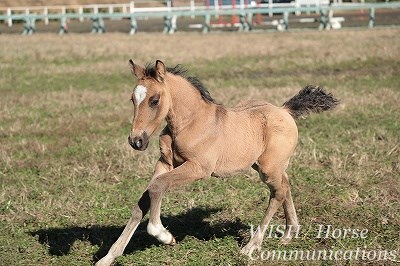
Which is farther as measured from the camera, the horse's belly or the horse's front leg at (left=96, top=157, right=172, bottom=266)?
the horse's belly

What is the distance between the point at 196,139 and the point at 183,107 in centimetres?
33

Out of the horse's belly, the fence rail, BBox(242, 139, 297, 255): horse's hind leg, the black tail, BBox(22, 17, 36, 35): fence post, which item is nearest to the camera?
the horse's belly

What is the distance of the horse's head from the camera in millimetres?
5848

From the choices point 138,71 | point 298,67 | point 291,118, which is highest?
point 138,71

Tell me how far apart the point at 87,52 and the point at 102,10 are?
27125 millimetres

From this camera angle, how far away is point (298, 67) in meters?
22.4

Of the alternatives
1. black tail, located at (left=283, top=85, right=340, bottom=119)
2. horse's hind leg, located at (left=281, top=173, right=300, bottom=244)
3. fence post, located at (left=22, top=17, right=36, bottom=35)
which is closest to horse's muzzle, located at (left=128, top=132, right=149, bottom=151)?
horse's hind leg, located at (left=281, top=173, right=300, bottom=244)

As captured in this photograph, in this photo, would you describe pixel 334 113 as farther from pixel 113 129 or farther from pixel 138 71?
pixel 138 71

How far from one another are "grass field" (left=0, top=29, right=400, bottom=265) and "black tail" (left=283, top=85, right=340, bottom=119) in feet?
3.99

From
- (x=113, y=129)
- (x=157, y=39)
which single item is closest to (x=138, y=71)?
(x=113, y=129)

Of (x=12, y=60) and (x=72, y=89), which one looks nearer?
(x=72, y=89)

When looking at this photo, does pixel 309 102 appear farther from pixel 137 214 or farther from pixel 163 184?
pixel 137 214

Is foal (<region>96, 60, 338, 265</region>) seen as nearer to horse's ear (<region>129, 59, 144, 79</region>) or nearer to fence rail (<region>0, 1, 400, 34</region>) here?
horse's ear (<region>129, 59, 144, 79</region>)

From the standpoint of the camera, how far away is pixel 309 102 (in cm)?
751
